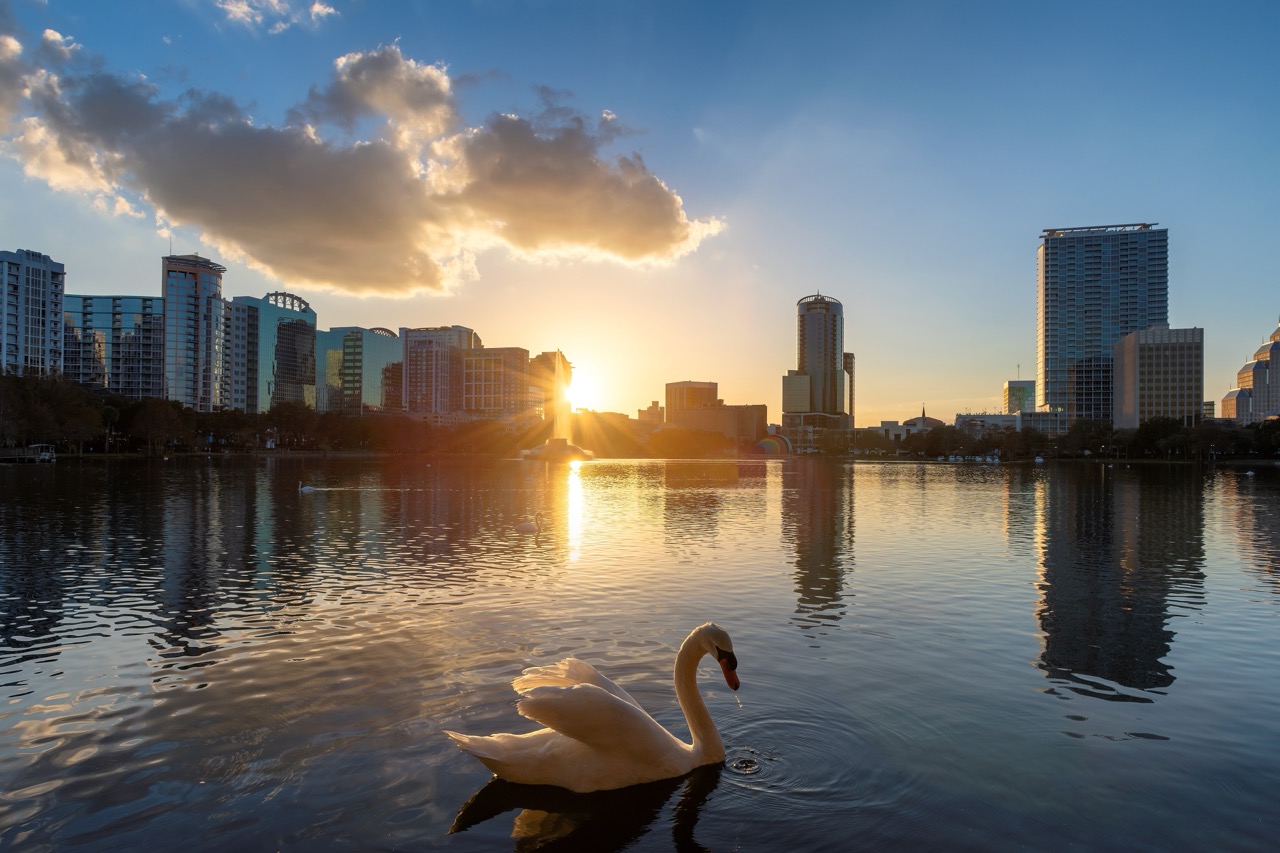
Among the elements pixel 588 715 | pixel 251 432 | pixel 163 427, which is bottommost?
pixel 588 715

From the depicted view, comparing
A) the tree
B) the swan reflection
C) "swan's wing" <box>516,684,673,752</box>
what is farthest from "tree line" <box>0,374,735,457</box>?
"swan's wing" <box>516,684,673,752</box>

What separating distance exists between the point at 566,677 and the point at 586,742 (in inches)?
35.1

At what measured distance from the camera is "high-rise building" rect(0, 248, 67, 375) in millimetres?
180500

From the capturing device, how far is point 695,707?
9.33 meters

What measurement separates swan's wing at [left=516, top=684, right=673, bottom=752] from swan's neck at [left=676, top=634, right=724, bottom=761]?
2.96 ft

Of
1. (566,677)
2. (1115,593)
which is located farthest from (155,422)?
(566,677)

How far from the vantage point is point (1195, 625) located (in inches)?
667

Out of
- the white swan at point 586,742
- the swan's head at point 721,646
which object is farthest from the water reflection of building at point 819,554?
the white swan at point 586,742

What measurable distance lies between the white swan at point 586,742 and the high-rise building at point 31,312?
699ft

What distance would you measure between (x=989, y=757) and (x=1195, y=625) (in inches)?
430

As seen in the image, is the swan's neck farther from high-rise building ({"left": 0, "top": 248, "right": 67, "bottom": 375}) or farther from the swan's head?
high-rise building ({"left": 0, "top": 248, "right": 67, "bottom": 375})

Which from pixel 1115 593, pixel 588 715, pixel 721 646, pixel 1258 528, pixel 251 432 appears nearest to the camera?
pixel 588 715

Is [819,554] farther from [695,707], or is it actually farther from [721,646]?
[721,646]

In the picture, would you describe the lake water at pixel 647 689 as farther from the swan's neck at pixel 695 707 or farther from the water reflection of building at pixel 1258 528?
the water reflection of building at pixel 1258 528
